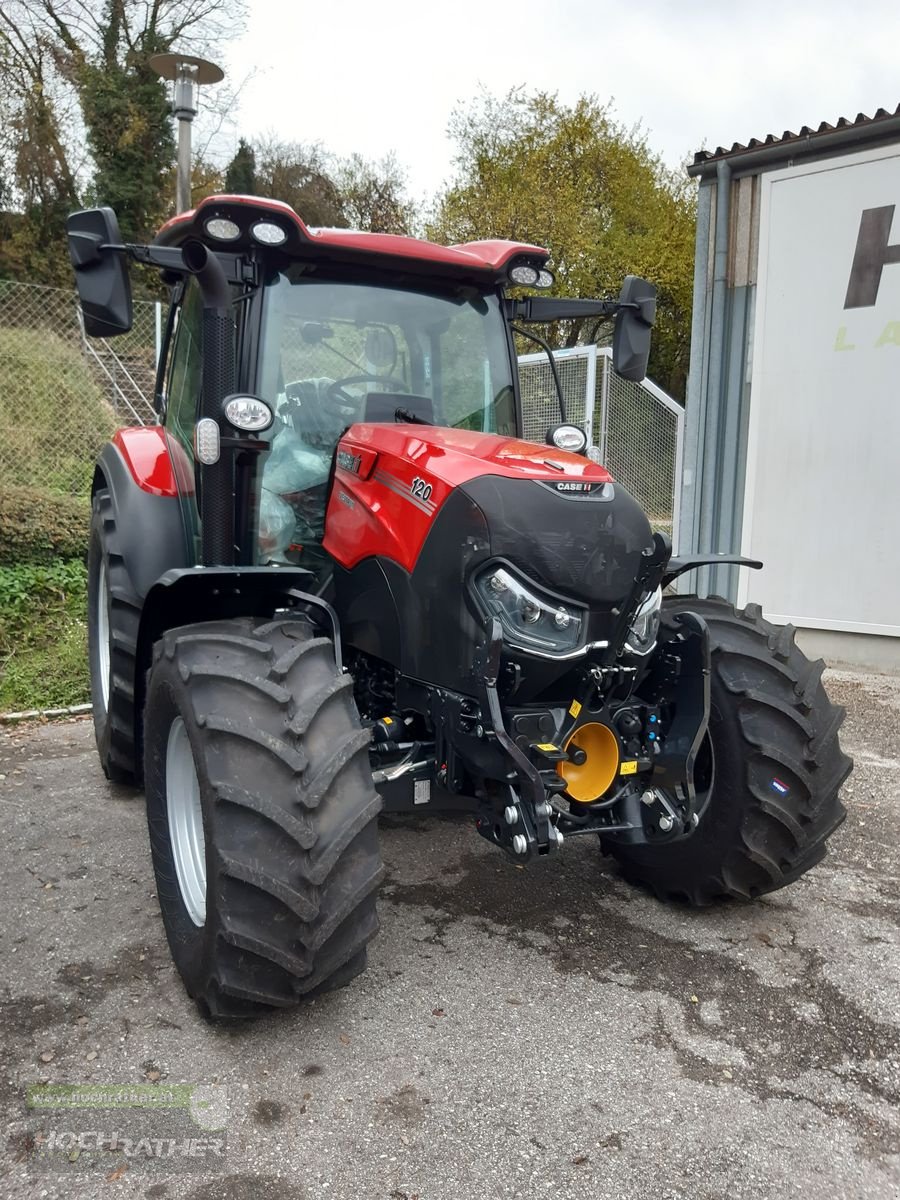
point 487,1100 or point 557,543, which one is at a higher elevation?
point 557,543

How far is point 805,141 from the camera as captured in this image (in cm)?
727

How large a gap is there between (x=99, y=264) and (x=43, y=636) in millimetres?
4216

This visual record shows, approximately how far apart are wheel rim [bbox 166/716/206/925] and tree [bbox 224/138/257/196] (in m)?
20.4

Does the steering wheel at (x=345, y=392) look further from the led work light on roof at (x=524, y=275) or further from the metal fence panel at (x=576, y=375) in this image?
the metal fence panel at (x=576, y=375)

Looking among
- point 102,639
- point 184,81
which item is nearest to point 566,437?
point 102,639

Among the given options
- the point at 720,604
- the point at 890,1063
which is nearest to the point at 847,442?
A: the point at 720,604

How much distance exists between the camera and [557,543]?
8.47ft

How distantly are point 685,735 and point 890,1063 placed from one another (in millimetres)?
990

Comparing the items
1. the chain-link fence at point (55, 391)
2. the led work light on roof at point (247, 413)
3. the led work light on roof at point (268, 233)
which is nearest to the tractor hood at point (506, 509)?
the led work light on roof at point (247, 413)

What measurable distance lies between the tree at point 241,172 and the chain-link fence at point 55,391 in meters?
12.2

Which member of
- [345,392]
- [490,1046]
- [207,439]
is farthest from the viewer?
[345,392]

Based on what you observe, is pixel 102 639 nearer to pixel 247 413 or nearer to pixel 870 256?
pixel 247 413

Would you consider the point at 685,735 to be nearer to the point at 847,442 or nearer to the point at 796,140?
the point at 847,442

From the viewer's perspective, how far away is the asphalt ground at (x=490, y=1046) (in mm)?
2107
